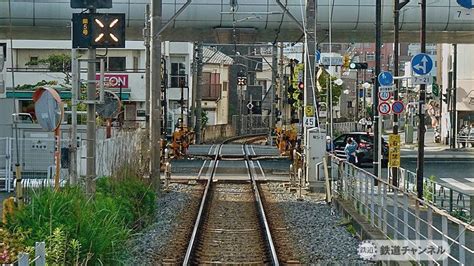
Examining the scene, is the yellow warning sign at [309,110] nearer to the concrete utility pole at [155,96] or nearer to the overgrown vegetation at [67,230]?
the concrete utility pole at [155,96]

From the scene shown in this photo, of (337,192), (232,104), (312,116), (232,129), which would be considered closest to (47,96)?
(337,192)

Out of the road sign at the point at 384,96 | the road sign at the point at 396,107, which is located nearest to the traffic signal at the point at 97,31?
the road sign at the point at 384,96

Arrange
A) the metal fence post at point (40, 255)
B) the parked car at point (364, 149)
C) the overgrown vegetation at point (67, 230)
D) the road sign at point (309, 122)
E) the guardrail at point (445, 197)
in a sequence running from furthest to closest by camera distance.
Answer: the parked car at point (364, 149) → the road sign at point (309, 122) → the guardrail at point (445, 197) → the overgrown vegetation at point (67, 230) → the metal fence post at point (40, 255)

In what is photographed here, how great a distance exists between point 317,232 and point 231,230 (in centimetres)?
191

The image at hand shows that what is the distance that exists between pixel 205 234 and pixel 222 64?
74.7 m

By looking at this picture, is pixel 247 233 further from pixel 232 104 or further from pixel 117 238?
pixel 232 104

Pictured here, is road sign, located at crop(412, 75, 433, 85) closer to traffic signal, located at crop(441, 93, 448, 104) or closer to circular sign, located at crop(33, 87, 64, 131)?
circular sign, located at crop(33, 87, 64, 131)

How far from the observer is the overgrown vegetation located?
9117 millimetres

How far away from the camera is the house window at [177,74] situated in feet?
208

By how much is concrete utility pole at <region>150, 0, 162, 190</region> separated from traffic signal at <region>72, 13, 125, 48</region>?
26.9ft

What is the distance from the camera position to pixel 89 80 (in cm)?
1462

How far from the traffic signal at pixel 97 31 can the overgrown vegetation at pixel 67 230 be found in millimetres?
2709

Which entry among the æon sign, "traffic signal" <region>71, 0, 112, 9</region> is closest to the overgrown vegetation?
"traffic signal" <region>71, 0, 112, 9</region>

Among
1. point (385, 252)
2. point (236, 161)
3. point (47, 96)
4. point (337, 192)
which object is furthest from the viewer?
point (236, 161)
